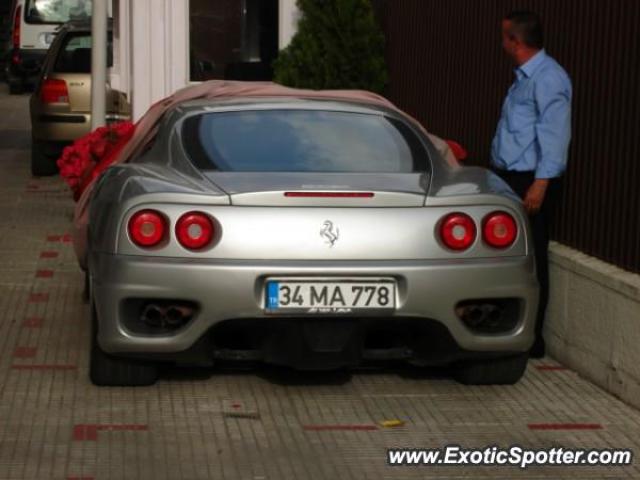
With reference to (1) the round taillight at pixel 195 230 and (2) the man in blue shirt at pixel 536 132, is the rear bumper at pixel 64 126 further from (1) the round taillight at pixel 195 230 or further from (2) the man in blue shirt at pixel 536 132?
(1) the round taillight at pixel 195 230

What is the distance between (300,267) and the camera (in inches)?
273

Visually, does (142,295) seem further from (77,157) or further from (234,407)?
(77,157)

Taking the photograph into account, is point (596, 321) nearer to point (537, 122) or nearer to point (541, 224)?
point (541, 224)

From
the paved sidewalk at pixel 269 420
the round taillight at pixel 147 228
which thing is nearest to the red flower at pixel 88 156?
the paved sidewalk at pixel 269 420

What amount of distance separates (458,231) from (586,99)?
5.03 feet

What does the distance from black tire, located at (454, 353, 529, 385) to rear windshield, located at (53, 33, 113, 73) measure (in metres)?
10.4

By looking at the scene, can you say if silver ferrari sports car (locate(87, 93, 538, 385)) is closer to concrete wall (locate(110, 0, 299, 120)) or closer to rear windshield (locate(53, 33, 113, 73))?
concrete wall (locate(110, 0, 299, 120))

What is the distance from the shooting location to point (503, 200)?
728 cm

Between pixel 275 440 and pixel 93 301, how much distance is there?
4.23 feet

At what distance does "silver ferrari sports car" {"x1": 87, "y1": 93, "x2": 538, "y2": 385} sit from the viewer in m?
6.95

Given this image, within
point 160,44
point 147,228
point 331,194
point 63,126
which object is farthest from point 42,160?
point 331,194

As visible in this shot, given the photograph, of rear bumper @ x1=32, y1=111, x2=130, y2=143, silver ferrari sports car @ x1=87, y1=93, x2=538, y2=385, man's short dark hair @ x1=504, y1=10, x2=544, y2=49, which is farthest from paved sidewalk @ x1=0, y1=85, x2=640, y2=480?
rear bumper @ x1=32, y1=111, x2=130, y2=143

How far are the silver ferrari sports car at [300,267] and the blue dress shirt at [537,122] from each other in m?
0.74

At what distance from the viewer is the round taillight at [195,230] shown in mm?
6979
